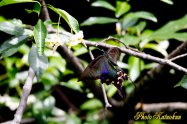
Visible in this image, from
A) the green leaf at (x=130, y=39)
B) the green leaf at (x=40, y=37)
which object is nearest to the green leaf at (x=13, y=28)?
the green leaf at (x=40, y=37)

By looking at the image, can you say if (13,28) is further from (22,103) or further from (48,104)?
(48,104)

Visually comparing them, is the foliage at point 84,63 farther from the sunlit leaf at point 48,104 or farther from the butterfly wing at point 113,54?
the butterfly wing at point 113,54

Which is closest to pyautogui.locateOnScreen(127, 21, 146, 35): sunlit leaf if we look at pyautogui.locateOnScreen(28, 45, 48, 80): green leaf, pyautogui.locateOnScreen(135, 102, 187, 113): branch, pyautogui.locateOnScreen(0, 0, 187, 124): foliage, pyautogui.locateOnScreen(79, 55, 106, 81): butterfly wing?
pyautogui.locateOnScreen(0, 0, 187, 124): foliage

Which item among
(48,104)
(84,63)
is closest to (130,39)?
(84,63)

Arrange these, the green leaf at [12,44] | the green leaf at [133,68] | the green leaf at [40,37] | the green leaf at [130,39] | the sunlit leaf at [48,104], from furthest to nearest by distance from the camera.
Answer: the sunlit leaf at [48,104], the green leaf at [133,68], the green leaf at [130,39], the green leaf at [12,44], the green leaf at [40,37]

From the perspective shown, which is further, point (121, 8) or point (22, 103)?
point (121, 8)

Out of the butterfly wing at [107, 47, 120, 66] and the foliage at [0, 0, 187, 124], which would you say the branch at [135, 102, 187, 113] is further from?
the butterfly wing at [107, 47, 120, 66]
